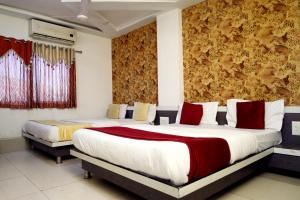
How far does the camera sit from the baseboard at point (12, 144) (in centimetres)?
383

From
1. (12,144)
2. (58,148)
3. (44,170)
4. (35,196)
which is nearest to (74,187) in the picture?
(35,196)

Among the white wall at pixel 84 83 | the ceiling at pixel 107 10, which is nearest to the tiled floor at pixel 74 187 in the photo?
the white wall at pixel 84 83

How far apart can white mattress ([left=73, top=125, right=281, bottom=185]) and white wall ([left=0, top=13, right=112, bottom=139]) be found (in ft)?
7.49

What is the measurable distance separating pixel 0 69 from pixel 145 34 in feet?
9.36

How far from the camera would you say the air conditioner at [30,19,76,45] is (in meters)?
4.11

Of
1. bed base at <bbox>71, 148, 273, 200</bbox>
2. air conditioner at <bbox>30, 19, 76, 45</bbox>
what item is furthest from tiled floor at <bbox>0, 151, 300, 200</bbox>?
air conditioner at <bbox>30, 19, 76, 45</bbox>

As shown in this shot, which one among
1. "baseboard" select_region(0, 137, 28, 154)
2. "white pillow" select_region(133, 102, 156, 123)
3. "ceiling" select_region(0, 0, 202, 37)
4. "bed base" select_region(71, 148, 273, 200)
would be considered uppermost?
"ceiling" select_region(0, 0, 202, 37)

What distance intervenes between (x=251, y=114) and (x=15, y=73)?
13.4 ft

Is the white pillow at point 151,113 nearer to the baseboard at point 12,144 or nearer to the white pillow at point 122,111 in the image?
the white pillow at point 122,111

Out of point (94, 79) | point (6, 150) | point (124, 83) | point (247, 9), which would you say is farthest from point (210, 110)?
point (6, 150)

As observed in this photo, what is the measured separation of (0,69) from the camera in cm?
384

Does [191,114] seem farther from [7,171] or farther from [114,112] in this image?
[7,171]

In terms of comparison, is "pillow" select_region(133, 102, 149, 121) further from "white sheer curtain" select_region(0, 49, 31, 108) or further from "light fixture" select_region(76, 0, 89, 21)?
"white sheer curtain" select_region(0, 49, 31, 108)

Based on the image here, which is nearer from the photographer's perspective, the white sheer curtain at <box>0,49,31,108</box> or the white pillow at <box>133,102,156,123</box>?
the white sheer curtain at <box>0,49,31,108</box>
